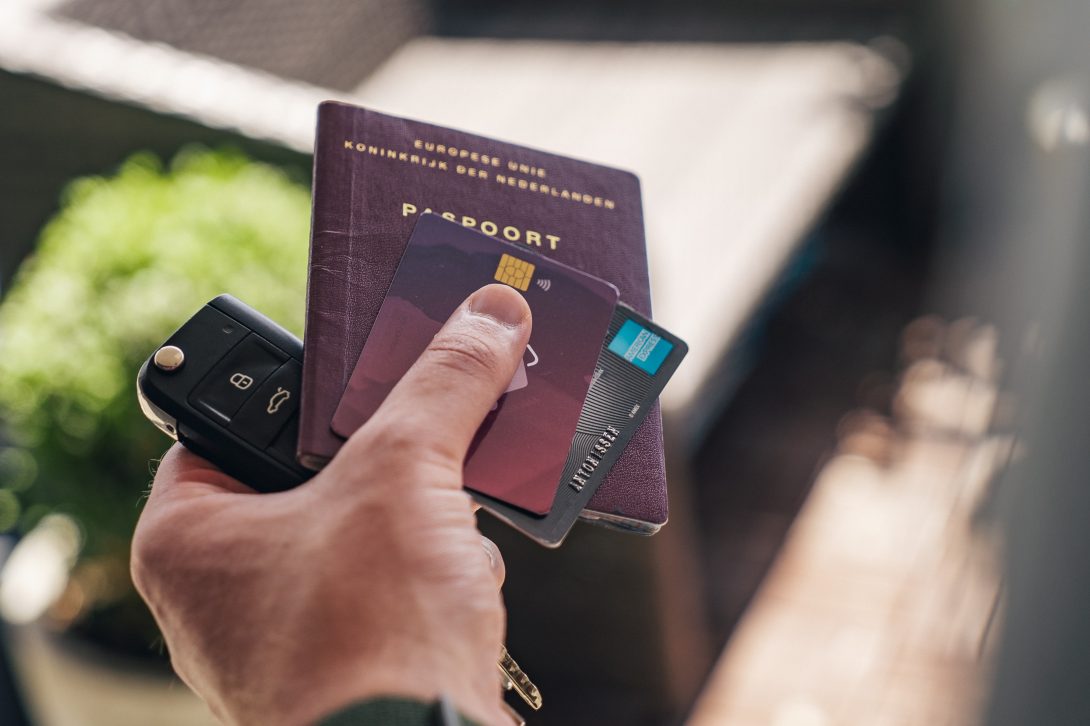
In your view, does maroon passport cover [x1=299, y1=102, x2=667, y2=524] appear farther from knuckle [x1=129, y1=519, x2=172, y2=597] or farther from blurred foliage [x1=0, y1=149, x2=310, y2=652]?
blurred foliage [x1=0, y1=149, x2=310, y2=652]

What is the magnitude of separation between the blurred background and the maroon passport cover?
1.62 feet

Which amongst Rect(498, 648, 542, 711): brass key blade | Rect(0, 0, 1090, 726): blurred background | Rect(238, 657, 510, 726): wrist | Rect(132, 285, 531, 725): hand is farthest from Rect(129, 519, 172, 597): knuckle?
Rect(0, 0, 1090, 726): blurred background

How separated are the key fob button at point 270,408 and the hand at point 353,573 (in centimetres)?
5

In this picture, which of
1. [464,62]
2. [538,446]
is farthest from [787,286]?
[538,446]

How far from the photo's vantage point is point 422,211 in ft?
2.25

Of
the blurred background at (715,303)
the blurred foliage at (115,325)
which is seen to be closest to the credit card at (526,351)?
the blurred background at (715,303)

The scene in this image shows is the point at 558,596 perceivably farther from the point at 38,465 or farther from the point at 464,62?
the point at 464,62

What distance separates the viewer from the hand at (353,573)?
52cm

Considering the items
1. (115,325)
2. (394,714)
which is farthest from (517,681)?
(115,325)

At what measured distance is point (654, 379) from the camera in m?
0.71

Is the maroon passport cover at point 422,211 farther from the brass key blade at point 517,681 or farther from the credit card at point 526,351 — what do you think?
the brass key blade at point 517,681

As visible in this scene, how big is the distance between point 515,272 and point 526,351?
6 centimetres

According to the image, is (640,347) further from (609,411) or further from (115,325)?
(115,325)

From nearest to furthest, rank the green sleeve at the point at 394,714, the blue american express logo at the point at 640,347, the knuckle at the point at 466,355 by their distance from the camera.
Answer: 1. the green sleeve at the point at 394,714
2. the knuckle at the point at 466,355
3. the blue american express logo at the point at 640,347
